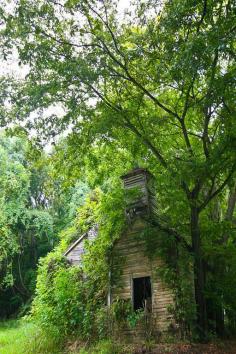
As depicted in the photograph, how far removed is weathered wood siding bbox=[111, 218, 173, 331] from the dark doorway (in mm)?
372

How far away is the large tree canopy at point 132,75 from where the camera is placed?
8969 millimetres

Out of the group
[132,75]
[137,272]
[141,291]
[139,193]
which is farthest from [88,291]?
[132,75]

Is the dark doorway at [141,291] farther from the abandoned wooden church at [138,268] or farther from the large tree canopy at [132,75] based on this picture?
the large tree canopy at [132,75]

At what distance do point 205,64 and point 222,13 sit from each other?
175cm

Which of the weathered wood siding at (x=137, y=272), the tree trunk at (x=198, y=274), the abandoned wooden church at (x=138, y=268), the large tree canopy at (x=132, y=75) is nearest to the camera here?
the large tree canopy at (x=132, y=75)

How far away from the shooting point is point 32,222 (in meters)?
31.1

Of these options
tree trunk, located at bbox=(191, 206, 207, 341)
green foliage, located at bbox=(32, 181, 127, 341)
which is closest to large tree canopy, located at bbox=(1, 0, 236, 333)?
tree trunk, located at bbox=(191, 206, 207, 341)

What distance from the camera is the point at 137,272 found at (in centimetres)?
1262

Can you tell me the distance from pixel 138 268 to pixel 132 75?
6299mm

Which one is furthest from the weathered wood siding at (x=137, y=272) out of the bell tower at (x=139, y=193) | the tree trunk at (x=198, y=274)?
the tree trunk at (x=198, y=274)

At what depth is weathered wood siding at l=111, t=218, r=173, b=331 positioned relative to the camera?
11.6 m

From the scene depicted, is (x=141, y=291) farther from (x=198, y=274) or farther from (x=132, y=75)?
(x=132, y=75)

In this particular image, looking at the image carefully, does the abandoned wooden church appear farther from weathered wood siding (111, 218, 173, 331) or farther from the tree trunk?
the tree trunk

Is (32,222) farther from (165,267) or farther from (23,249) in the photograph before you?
(165,267)
